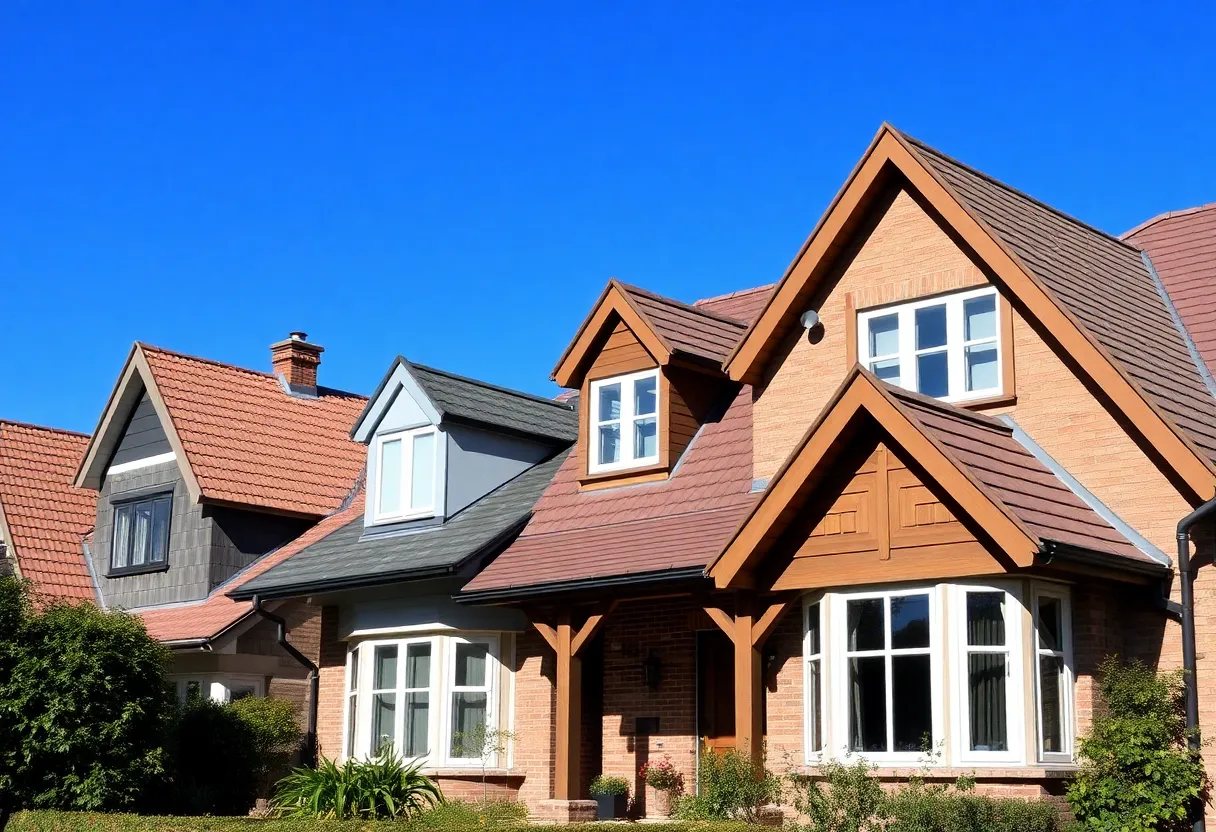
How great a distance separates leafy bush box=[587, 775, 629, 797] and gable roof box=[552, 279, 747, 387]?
569cm

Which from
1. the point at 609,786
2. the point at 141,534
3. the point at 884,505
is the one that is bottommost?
the point at 609,786

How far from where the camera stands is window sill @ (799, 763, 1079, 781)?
15.0m

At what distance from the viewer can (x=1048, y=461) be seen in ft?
55.2

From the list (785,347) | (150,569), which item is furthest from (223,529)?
→ (785,347)

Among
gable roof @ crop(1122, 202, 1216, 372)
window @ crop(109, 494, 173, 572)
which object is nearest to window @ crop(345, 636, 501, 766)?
window @ crop(109, 494, 173, 572)

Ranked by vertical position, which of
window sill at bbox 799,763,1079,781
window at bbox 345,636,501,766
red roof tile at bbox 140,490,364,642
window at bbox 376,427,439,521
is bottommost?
window sill at bbox 799,763,1079,781

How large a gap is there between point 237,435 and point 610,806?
14210 millimetres

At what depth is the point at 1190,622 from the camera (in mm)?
15336

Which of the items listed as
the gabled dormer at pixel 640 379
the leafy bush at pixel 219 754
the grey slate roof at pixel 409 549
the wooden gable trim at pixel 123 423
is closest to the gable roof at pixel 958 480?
the gabled dormer at pixel 640 379

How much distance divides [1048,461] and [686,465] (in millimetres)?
5670

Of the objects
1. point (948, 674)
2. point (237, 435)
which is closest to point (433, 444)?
point (237, 435)

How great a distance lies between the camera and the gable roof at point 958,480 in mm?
14664

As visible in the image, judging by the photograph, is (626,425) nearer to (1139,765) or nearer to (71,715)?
(71,715)

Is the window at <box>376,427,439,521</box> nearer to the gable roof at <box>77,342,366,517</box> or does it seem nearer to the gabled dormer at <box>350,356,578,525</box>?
the gabled dormer at <box>350,356,578,525</box>
